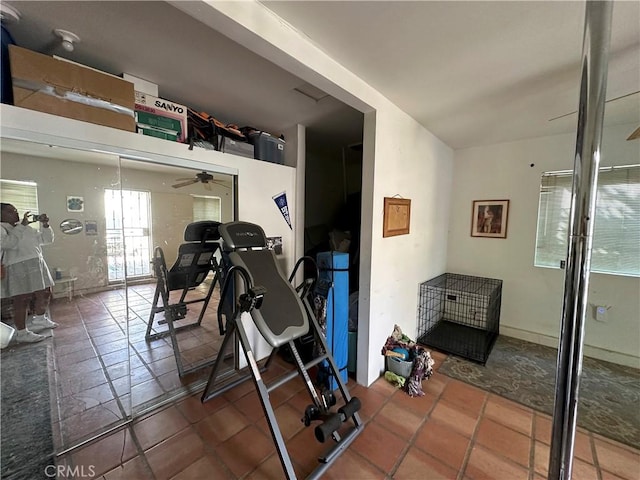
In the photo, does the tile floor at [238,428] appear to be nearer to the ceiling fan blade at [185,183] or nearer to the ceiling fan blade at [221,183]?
the ceiling fan blade at [185,183]

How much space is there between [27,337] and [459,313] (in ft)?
13.3

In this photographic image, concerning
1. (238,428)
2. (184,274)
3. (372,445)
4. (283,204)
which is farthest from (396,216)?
(238,428)

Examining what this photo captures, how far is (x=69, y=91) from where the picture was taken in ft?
4.52

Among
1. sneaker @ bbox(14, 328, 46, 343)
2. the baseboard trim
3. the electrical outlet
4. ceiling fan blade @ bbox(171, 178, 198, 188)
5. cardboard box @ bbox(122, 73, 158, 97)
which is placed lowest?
the baseboard trim

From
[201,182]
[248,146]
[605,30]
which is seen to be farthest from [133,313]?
[605,30]

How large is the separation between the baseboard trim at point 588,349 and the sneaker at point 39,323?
4274 millimetres

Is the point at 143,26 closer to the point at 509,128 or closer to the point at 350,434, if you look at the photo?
the point at 350,434

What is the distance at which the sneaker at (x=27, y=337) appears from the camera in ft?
4.83

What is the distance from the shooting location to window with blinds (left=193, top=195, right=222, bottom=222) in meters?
2.07

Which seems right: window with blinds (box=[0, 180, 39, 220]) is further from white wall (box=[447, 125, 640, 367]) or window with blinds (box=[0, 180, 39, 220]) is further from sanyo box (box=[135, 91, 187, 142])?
white wall (box=[447, 125, 640, 367])

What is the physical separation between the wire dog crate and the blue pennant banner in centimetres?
172

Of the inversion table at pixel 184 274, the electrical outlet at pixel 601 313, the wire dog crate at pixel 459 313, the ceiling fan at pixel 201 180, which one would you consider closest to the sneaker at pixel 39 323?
the inversion table at pixel 184 274

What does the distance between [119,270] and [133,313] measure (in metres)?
0.36

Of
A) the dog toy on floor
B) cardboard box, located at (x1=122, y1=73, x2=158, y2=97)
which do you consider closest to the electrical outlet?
the dog toy on floor
